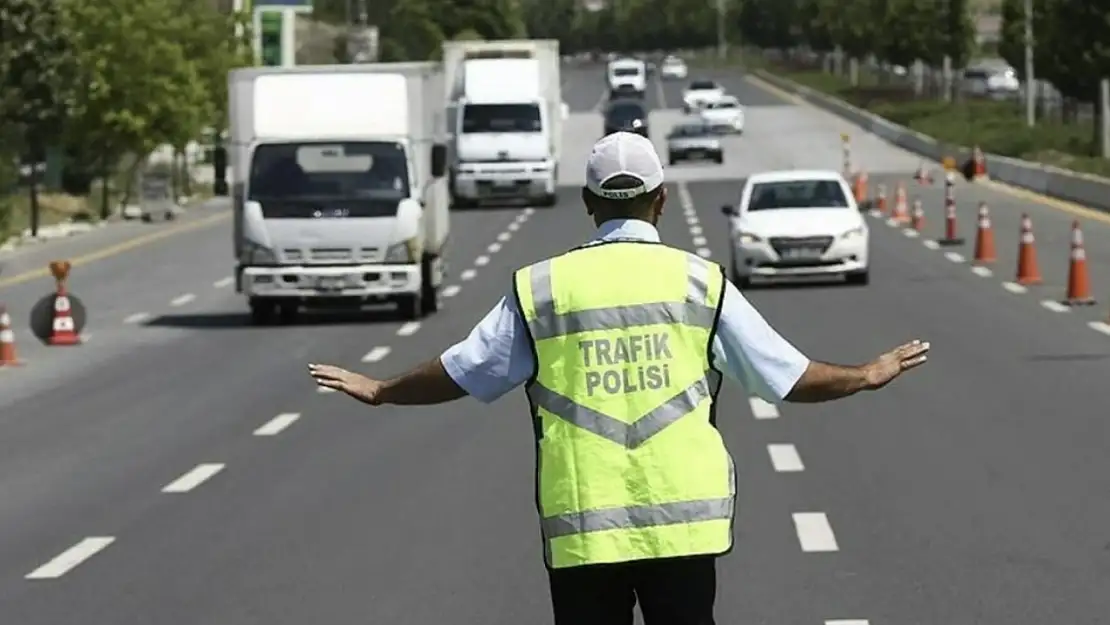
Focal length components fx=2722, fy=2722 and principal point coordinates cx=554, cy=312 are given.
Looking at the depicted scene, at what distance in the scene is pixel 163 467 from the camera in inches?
629

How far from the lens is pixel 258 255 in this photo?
27594mm

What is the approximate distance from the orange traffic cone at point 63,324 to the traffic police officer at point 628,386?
2068 cm

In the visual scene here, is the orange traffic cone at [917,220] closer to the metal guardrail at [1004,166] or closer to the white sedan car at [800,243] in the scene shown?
the metal guardrail at [1004,166]

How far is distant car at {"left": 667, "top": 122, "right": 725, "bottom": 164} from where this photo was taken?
75188 millimetres

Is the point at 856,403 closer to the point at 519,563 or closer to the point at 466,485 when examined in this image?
the point at 466,485

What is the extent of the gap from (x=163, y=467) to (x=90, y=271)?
2288 cm

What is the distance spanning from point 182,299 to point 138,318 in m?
2.96

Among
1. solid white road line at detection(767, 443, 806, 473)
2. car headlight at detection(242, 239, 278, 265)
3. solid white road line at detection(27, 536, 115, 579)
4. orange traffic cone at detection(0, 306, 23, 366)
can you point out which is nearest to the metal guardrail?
car headlight at detection(242, 239, 278, 265)

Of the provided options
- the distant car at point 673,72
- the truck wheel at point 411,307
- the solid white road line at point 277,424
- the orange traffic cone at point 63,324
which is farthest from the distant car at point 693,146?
the distant car at point 673,72

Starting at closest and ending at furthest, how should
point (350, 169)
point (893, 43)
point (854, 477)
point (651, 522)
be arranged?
point (651, 522) → point (854, 477) → point (350, 169) → point (893, 43)

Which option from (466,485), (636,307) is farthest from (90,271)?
(636,307)

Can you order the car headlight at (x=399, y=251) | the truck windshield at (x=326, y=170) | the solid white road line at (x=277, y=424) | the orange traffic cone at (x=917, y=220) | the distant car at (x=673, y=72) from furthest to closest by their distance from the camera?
1. the distant car at (x=673, y=72)
2. the orange traffic cone at (x=917, y=220)
3. the truck windshield at (x=326, y=170)
4. the car headlight at (x=399, y=251)
5. the solid white road line at (x=277, y=424)

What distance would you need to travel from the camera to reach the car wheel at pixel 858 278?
31219 millimetres

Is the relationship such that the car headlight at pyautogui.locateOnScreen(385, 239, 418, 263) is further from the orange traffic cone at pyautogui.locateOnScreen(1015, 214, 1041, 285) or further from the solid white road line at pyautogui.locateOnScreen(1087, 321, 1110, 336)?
the orange traffic cone at pyautogui.locateOnScreen(1015, 214, 1041, 285)
